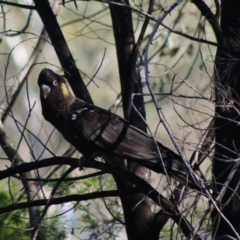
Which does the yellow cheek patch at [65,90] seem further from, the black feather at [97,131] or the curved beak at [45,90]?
the curved beak at [45,90]

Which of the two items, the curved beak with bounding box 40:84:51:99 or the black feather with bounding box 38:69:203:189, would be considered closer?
the black feather with bounding box 38:69:203:189

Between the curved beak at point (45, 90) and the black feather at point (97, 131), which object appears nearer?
the black feather at point (97, 131)

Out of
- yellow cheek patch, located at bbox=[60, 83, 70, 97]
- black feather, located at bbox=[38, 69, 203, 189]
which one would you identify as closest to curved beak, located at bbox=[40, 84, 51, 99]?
black feather, located at bbox=[38, 69, 203, 189]

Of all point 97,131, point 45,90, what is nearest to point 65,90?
point 45,90

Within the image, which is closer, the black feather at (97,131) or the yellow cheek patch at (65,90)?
the black feather at (97,131)

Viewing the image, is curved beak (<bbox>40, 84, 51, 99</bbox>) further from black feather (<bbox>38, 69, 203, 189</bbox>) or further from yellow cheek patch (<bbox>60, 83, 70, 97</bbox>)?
yellow cheek patch (<bbox>60, 83, 70, 97</bbox>)

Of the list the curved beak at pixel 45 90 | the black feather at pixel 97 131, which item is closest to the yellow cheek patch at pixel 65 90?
the black feather at pixel 97 131

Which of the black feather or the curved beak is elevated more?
the curved beak

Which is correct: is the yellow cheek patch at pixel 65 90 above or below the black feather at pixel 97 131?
above

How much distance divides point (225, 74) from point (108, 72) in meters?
11.1

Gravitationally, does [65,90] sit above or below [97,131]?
above

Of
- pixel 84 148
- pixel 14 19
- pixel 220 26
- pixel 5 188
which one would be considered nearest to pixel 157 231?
pixel 84 148

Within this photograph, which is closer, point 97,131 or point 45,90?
point 97,131

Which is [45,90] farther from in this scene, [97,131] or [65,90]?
[97,131]
